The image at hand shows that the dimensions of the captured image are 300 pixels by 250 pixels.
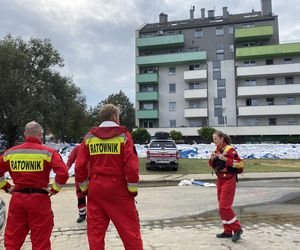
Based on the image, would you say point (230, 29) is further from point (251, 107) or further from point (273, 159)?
point (273, 159)

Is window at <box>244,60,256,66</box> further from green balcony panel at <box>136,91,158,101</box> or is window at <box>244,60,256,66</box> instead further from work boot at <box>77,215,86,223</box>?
work boot at <box>77,215,86,223</box>

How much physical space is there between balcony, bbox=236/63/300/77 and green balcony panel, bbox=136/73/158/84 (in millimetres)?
12157

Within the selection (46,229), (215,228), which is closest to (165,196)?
(215,228)

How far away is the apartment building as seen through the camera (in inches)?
2116

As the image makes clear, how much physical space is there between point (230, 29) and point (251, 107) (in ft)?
43.9

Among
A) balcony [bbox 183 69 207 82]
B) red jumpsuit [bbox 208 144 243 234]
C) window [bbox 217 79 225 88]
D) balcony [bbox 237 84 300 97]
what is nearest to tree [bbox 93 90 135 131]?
balcony [bbox 183 69 207 82]

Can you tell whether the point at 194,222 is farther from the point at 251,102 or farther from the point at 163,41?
the point at 163,41

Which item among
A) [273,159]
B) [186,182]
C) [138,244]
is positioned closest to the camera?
[138,244]

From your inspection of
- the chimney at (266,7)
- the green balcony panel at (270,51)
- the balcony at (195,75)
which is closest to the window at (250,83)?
the green balcony panel at (270,51)

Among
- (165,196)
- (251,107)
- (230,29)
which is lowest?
(165,196)

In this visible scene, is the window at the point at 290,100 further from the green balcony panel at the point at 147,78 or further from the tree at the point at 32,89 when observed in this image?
the tree at the point at 32,89

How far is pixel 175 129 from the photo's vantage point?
55969 millimetres

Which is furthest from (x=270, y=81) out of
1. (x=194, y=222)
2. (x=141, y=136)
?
(x=194, y=222)

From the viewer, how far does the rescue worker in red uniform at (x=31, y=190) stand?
439 cm
